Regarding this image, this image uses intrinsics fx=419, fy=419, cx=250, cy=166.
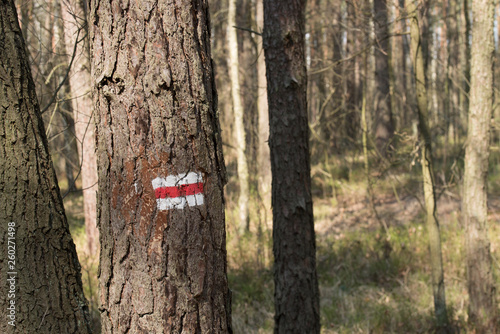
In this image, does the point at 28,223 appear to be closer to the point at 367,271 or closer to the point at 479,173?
the point at 479,173

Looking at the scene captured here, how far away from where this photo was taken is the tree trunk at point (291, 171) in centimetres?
358

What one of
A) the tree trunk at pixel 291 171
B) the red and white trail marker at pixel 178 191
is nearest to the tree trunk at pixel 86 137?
the tree trunk at pixel 291 171

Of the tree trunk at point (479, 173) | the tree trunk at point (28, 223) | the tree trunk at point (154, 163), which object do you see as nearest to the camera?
the tree trunk at point (154, 163)

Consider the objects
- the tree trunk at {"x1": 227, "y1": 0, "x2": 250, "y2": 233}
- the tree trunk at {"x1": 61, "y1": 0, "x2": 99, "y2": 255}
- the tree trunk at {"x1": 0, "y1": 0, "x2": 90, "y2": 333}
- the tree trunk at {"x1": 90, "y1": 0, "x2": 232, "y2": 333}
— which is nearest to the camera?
the tree trunk at {"x1": 90, "y1": 0, "x2": 232, "y2": 333}

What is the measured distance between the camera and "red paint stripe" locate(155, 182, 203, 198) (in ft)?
5.14

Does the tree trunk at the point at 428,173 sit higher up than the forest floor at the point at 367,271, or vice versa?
the tree trunk at the point at 428,173

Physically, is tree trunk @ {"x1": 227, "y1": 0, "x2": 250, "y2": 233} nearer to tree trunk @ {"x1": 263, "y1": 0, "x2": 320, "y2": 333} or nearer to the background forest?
the background forest

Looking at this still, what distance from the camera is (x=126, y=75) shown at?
Result: 156 cm

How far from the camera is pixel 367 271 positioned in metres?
6.43

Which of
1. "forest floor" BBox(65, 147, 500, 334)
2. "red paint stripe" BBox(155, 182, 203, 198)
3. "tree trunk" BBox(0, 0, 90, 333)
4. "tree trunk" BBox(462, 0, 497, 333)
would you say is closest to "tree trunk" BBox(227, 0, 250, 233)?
"forest floor" BBox(65, 147, 500, 334)

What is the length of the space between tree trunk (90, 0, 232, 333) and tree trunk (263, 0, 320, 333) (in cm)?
203

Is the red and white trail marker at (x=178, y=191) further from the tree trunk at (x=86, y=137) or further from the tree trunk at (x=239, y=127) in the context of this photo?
the tree trunk at (x=239, y=127)

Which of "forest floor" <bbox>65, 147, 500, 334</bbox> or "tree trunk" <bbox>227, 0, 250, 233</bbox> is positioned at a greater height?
"tree trunk" <bbox>227, 0, 250, 233</bbox>

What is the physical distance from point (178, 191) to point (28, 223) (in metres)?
1.33
